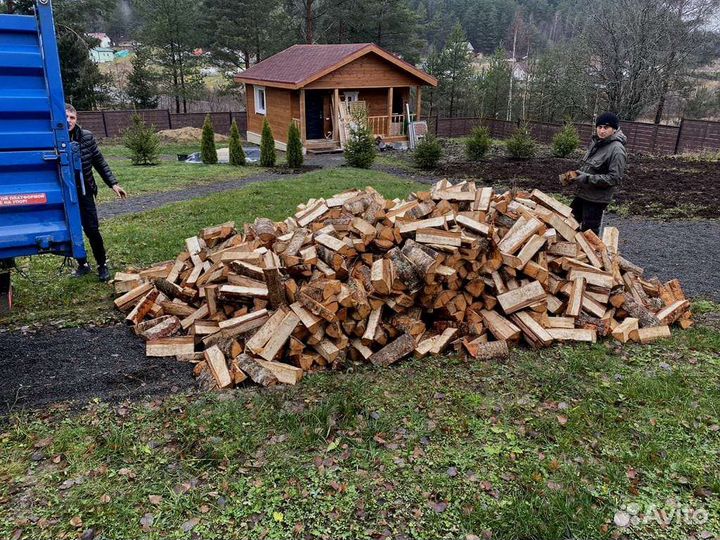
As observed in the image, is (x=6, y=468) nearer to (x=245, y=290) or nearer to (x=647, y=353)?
(x=245, y=290)

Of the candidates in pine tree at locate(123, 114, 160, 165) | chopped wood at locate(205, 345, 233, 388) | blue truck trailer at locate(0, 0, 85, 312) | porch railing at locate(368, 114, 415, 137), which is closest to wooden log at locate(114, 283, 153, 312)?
blue truck trailer at locate(0, 0, 85, 312)

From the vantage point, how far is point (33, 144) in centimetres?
398

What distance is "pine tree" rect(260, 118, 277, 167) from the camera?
54.9 feet

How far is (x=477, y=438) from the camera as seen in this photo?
3771 millimetres

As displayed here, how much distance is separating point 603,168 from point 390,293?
126 inches

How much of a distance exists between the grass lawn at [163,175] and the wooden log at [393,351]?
9.12 metres

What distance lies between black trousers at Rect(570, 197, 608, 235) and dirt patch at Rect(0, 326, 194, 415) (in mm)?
4989

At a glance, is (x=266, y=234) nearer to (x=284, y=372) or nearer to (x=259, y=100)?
(x=284, y=372)

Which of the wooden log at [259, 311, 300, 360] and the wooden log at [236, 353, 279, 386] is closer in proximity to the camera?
the wooden log at [236, 353, 279, 386]

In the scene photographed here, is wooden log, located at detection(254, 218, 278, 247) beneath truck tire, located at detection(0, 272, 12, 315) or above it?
above

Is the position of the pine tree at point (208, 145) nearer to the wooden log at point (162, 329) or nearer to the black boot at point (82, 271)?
the black boot at point (82, 271)

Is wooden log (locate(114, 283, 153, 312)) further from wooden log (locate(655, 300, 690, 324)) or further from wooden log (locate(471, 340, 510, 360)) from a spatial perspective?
wooden log (locate(655, 300, 690, 324))

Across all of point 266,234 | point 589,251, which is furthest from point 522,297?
point 266,234

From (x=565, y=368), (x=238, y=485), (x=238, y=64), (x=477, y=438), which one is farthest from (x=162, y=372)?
(x=238, y=64)
